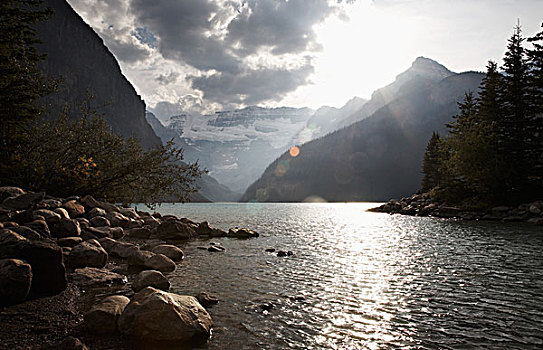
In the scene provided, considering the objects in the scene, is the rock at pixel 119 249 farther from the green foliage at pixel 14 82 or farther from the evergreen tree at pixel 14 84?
the green foliage at pixel 14 82

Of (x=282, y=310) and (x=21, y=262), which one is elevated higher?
(x=21, y=262)

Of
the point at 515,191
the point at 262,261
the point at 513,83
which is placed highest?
the point at 513,83

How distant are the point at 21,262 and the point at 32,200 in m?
12.0

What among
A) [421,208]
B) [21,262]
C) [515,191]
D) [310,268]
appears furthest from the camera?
[421,208]

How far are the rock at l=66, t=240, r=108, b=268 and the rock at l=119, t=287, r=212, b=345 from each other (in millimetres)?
7061

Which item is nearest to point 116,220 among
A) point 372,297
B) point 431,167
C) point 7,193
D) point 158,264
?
point 7,193

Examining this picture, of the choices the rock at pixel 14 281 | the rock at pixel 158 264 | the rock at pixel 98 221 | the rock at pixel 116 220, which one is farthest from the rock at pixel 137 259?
the rock at pixel 116 220

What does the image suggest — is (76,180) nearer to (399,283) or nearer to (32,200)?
(32,200)

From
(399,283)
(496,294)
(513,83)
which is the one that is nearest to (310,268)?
(399,283)

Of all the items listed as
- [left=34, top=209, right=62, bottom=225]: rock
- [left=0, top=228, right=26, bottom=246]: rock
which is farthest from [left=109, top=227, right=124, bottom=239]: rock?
[left=0, top=228, right=26, bottom=246]: rock

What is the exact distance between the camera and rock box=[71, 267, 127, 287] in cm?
1127

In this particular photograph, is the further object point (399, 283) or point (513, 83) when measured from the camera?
point (513, 83)

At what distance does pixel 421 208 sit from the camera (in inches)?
2456

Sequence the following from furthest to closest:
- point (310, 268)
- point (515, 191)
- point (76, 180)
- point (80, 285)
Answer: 1. point (515, 191)
2. point (76, 180)
3. point (310, 268)
4. point (80, 285)
